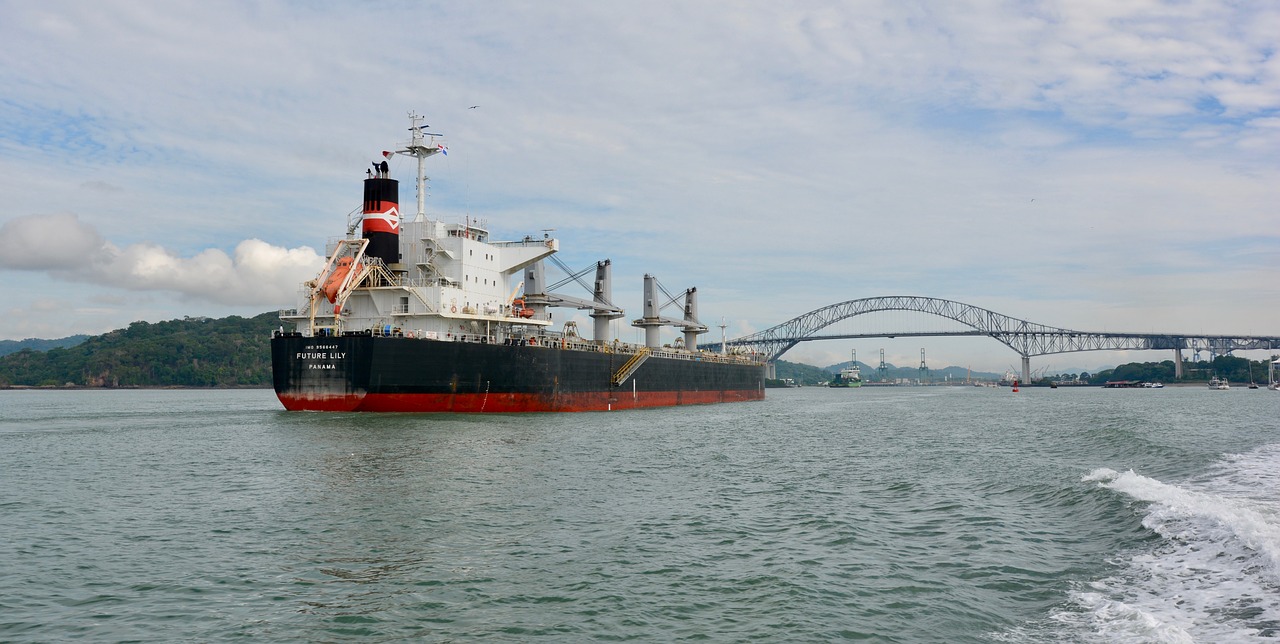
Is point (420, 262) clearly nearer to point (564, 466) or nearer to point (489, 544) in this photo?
point (564, 466)

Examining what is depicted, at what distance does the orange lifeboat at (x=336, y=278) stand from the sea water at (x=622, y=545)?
1317 cm

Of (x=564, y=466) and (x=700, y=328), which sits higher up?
(x=700, y=328)

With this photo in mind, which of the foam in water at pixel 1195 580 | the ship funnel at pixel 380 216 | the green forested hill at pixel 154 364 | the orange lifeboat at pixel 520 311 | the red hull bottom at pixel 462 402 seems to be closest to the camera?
the foam in water at pixel 1195 580

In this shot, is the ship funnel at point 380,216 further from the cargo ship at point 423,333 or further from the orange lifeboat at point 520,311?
the orange lifeboat at point 520,311

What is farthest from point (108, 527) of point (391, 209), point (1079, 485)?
point (391, 209)

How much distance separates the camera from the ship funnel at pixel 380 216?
40.0m

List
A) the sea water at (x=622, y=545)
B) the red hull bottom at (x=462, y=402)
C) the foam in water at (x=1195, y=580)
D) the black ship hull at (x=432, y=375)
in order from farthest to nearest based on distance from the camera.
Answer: the red hull bottom at (x=462, y=402) < the black ship hull at (x=432, y=375) < the sea water at (x=622, y=545) < the foam in water at (x=1195, y=580)

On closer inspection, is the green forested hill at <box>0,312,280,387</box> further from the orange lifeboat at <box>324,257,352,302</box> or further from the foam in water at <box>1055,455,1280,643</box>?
the foam in water at <box>1055,455,1280,643</box>

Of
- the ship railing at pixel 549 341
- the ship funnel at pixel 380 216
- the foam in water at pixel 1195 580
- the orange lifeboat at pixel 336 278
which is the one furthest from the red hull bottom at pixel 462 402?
the foam in water at pixel 1195 580

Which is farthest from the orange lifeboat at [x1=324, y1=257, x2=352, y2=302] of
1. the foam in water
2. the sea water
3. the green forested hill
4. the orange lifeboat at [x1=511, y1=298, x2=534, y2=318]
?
the green forested hill

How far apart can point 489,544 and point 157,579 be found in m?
4.60

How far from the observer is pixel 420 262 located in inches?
1654

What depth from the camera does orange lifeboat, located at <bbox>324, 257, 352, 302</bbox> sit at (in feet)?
125

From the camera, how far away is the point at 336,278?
38531 millimetres
